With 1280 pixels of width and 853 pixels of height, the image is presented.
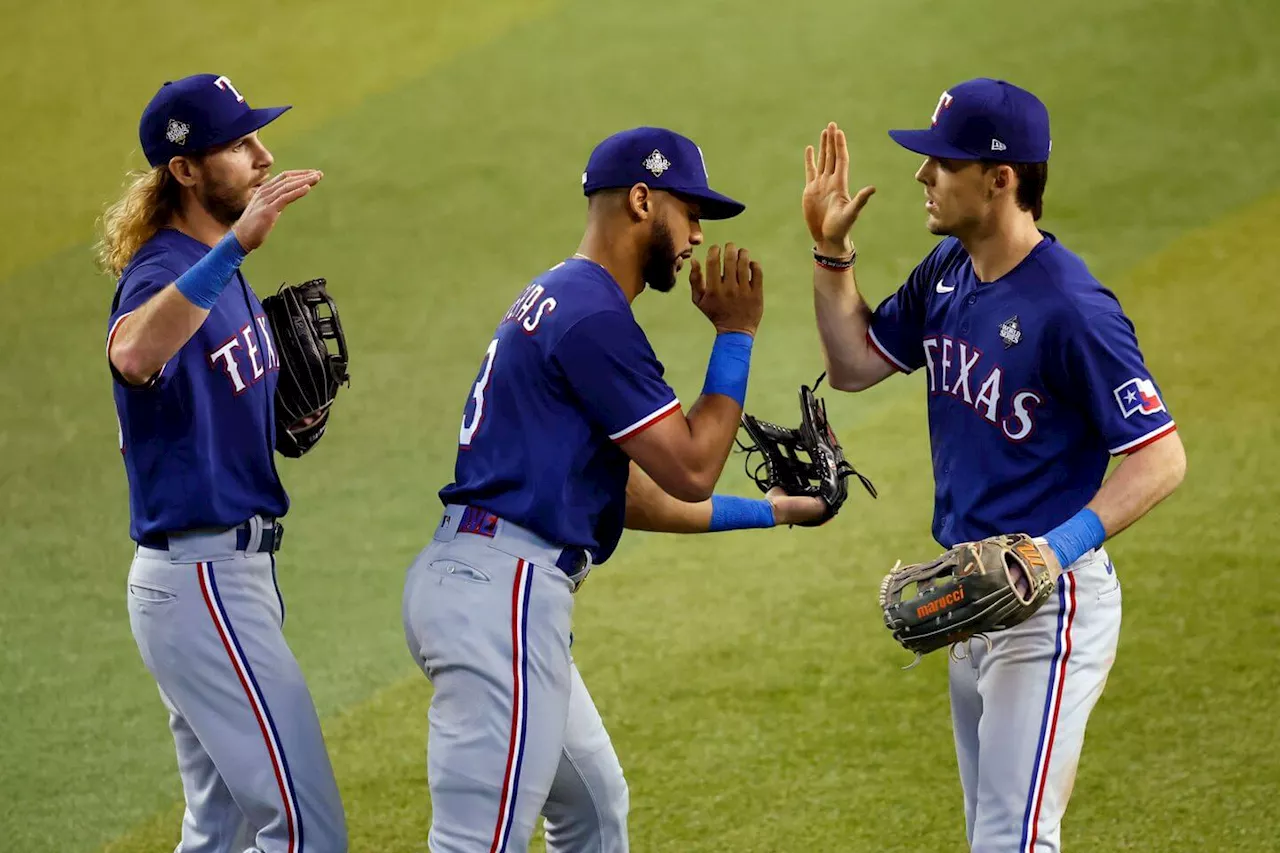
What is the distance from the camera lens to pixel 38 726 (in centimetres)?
632

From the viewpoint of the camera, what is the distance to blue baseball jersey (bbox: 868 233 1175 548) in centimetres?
381

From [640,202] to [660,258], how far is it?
153 millimetres

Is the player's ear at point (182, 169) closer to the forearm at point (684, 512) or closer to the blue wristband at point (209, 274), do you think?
the blue wristband at point (209, 274)

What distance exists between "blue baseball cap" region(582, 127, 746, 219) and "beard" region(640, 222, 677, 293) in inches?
4.2

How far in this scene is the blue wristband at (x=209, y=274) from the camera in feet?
12.3

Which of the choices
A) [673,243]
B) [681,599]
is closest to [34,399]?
[681,599]

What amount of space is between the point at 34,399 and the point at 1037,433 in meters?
7.46

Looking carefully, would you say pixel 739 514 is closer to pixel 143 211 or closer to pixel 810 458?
pixel 810 458

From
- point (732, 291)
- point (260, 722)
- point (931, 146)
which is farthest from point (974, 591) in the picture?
point (260, 722)

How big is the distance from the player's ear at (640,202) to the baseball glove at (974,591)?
3.48ft

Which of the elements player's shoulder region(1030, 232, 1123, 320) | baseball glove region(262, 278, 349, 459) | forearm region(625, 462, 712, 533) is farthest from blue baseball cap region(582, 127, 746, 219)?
baseball glove region(262, 278, 349, 459)

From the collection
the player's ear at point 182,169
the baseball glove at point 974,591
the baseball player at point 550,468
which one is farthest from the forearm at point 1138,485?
the player's ear at point 182,169

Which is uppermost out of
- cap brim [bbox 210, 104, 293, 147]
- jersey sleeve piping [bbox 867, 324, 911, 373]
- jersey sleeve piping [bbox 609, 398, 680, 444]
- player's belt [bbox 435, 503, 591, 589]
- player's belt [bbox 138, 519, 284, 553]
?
cap brim [bbox 210, 104, 293, 147]

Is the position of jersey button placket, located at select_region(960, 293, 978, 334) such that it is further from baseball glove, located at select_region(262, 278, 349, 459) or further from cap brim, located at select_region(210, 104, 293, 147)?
cap brim, located at select_region(210, 104, 293, 147)
